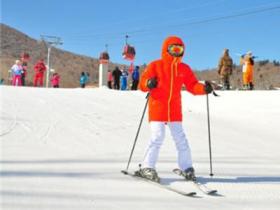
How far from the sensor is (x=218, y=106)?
15.7 m

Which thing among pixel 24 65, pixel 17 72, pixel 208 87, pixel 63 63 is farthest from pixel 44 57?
pixel 208 87

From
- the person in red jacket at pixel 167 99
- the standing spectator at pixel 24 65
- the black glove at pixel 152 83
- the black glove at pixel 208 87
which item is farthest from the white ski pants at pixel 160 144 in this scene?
the standing spectator at pixel 24 65

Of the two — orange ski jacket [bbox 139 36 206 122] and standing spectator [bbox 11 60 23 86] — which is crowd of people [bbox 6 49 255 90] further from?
orange ski jacket [bbox 139 36 206 122]

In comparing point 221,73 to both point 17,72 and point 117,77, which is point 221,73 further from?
point 17,72

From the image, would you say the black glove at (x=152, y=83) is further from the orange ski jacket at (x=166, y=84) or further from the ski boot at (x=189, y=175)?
the ski boot at (x=189, y=175)

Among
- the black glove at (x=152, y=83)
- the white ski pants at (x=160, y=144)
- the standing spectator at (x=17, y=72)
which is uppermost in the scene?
the standing spectator at (x=17, y=72)

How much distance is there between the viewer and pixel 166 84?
20.7ft

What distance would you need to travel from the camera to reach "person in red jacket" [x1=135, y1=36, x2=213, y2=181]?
6168 millimetres

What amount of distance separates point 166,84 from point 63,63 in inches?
3288

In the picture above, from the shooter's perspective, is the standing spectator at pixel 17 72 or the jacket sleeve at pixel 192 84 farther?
the standing spectator at pixel 17 72

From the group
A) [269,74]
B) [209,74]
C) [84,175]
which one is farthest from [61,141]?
[209,74]

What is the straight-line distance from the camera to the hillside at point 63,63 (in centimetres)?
6951

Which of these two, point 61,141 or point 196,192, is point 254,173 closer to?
point 196,192

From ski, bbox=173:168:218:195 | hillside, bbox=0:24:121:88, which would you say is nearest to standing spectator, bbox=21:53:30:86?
ski, bbox=173:168:218:195
